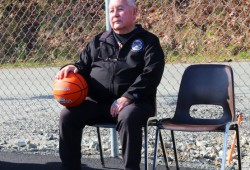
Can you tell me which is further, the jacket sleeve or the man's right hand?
the man's right hand

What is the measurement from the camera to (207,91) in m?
6.11

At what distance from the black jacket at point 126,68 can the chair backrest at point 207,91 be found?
379mm

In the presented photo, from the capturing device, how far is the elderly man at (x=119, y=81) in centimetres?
573

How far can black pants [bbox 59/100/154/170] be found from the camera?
561 centimetres

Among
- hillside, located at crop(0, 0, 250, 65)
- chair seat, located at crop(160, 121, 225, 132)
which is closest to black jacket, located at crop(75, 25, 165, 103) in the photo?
chair seat, located at crop(160, 121, 225, 132)

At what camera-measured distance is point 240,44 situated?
11.6m

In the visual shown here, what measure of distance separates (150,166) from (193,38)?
605 cm

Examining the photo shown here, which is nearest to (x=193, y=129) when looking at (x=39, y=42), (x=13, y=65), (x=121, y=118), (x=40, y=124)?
(x=121, y=118)

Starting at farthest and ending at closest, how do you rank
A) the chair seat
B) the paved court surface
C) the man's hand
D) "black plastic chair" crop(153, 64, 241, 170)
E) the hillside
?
1. the hillside
2. the paved court surface
3. "black plastic chair" crop(153, 64, 241, 170)
4. the man's hand
5. the chair seat

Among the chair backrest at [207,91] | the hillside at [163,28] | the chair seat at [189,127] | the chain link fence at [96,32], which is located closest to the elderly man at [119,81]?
the chair seat at [189,127]

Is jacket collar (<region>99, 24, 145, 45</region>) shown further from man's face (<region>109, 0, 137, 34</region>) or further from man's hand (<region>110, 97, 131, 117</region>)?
man's hand (<region>110, 97, 131, 117</region>)

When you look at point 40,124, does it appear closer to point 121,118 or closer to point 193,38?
point 121,118

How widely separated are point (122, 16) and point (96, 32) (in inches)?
A: 261

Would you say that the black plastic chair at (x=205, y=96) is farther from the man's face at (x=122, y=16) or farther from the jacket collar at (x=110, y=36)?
the man's face at (x=122, y=16)
